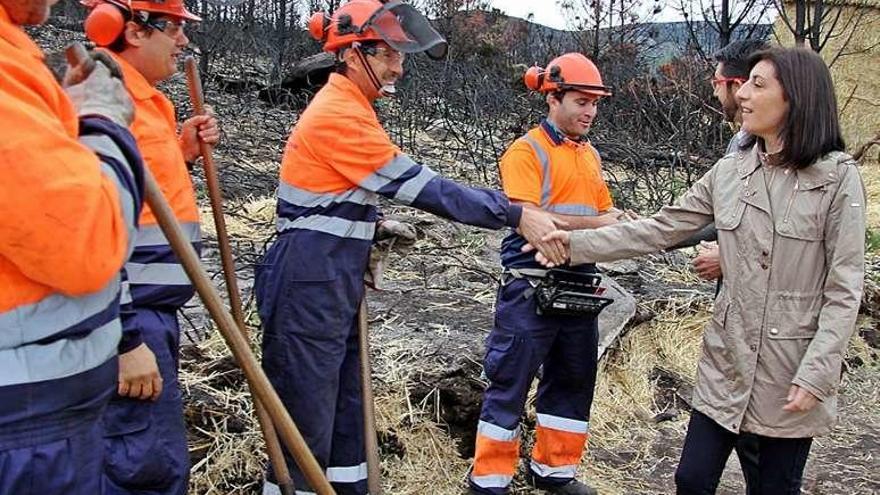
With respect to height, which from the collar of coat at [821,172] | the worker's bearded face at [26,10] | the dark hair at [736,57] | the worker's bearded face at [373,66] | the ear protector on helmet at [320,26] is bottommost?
the collar of coat at [821,172]

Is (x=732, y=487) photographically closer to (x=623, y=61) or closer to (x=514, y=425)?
(x=514, y=425)

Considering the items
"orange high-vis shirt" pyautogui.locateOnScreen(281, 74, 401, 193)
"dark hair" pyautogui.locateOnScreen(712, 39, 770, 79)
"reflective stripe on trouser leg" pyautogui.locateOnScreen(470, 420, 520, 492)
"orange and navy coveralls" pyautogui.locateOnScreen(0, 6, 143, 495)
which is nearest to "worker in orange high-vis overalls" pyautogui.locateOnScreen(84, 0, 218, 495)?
"orange high-vis shirt" pyautogui.locateOnScreen(281, 74, 401, 193)

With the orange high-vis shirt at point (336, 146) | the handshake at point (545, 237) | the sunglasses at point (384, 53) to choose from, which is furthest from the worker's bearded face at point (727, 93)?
the orange high-vis shirt at point (336, 146)

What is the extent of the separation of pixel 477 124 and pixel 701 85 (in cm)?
341

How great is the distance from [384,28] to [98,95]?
1.62 m

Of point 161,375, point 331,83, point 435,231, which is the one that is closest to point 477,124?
point 435,231

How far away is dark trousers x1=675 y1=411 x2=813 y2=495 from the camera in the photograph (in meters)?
2.96

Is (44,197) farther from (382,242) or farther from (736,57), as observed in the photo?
(736,57)

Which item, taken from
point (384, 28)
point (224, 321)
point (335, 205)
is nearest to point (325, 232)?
point (335, 205)

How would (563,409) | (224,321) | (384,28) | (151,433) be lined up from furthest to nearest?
(563,409), (384,28), (151,433), (224,321)

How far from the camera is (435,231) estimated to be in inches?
282

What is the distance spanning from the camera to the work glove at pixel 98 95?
190 centimetres

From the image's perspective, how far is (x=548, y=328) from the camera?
395 centimetres

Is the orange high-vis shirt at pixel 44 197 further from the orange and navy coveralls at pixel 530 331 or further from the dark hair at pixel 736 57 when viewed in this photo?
the dark hair at pixel 736 57
